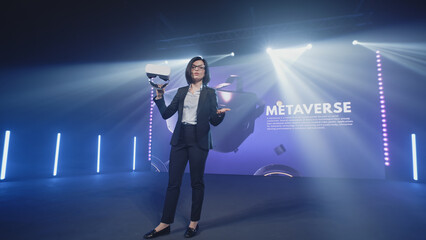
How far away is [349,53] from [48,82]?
245 inches

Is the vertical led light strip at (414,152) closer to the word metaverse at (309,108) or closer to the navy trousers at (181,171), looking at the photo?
the word metaverse at (309,108)

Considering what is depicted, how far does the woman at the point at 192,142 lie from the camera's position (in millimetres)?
1536

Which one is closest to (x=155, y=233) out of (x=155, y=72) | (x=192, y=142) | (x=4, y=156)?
(x=192, y=142)

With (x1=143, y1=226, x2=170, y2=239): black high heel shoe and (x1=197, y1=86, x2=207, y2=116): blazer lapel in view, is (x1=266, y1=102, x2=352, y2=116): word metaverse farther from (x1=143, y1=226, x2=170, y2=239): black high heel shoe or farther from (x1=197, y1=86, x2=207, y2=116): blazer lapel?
(x1=143, y1=226, x2=170, y2=239): black high heel shoe

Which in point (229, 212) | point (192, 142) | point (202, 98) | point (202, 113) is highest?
point (202, 98)

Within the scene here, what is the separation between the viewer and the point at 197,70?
5.45 feet

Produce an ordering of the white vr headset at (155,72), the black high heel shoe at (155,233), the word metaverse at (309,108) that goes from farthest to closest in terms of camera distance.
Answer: the word metaverse at (309,108) < the white vr headset at (155,72) < the black high heel shoe at (155,233)

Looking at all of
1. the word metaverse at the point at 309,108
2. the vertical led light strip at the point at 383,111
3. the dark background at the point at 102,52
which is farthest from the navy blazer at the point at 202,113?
the vertical led light strip at the point at 383,111

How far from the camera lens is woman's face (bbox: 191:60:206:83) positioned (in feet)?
5.45

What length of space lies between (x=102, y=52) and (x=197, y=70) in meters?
3.98

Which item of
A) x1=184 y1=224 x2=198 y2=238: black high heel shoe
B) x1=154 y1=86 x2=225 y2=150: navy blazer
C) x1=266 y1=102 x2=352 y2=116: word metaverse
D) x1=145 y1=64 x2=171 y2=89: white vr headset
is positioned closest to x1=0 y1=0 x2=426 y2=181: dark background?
x1=266 y1=102 x2=352 y2=116: word metaverse

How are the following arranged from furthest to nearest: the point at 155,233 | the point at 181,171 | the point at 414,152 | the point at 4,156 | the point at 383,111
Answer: the point at 383,111 → the point at 414,152 → the point at 4,156 → the point at 181,171 → the point at 155,233

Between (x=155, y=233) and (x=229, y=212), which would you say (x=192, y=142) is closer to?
(x=155, y=233)

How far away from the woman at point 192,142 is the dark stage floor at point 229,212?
16 centimetres
